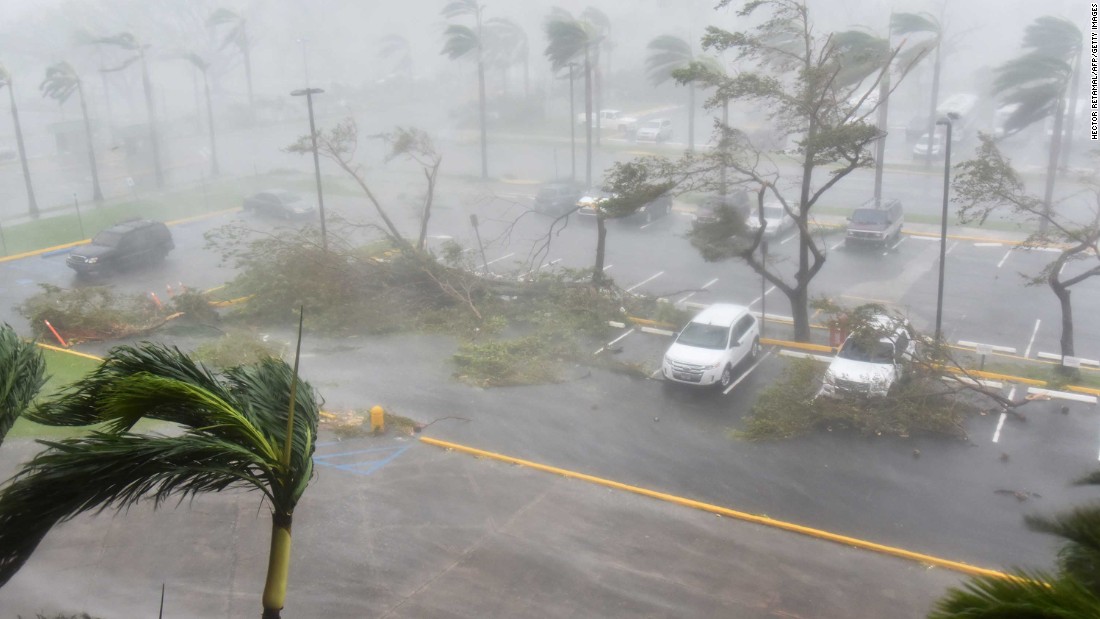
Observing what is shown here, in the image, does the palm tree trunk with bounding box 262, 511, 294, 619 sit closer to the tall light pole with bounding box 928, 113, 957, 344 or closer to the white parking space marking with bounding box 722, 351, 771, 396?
the white parking space marking with bounding box 722, 351, 771, 396

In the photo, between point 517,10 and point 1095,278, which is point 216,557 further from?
point 517,10

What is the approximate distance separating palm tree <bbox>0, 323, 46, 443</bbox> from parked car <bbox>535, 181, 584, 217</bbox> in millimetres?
27103

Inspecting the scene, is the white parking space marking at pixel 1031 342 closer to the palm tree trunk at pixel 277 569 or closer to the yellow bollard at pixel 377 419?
the yellow bollard at pixel 377 419

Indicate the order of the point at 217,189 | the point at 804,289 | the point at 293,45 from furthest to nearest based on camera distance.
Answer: the point at 293,45 < the point at 217,189 < the point at 804,289

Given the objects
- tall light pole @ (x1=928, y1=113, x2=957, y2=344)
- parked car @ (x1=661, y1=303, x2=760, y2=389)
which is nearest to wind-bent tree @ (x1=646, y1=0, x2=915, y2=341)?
parked car @ (x1=661, y1=303, x2=760, y2=389)

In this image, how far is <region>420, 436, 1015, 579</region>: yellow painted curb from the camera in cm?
1239

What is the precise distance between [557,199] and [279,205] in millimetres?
10870

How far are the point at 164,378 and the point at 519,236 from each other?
27.3 metres

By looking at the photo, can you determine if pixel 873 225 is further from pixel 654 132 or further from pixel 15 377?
pixel 15 377

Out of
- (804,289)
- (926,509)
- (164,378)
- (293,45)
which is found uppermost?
(293,45)

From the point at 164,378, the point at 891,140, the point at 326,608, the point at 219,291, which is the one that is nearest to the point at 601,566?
the point at 326,608

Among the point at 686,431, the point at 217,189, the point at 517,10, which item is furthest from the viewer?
the point at 517,10

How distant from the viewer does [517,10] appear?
101938 mm

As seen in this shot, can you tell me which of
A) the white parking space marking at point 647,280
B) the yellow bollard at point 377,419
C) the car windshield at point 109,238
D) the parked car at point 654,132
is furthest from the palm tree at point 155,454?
the parked car at point 654,132
